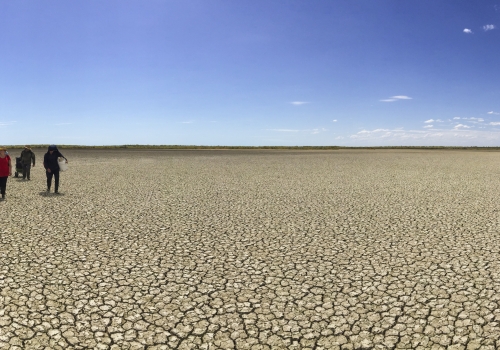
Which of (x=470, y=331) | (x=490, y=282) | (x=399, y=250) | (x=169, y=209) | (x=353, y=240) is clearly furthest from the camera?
(x=169, y=209)

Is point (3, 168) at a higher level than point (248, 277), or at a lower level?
higher

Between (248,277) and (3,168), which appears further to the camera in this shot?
(3,168)

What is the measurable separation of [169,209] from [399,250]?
277 inches

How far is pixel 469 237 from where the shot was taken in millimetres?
8742

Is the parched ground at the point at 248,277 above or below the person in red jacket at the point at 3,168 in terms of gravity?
below

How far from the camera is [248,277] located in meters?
6.18

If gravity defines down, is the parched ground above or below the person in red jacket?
below

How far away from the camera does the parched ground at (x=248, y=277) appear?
14.5 feet

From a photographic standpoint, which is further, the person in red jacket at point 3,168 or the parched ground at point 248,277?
the person in red jacket at point 3,168

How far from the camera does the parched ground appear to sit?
14.5 feet

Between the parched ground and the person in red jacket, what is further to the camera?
the person in red jacket

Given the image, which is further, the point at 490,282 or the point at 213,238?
the point at 213,238

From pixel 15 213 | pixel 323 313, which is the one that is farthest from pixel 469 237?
pixel 15 213

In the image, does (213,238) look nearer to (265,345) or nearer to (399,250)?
(399,250)
